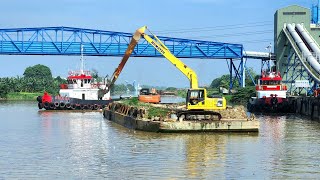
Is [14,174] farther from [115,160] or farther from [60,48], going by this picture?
[60,48]

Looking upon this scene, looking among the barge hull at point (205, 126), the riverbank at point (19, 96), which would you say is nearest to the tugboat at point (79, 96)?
the barge hull at point (205, 126)

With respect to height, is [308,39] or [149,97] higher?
[308,39]

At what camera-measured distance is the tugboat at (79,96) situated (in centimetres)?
7950

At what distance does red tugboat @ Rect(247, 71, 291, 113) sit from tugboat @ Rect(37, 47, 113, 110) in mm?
17922

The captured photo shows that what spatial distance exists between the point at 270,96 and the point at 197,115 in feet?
114

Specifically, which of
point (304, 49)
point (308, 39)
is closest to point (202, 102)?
point (304, 49)

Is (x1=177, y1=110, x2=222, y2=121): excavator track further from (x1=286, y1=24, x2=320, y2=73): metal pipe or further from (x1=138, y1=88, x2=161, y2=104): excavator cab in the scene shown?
(x1=286, y1=24, x2=320, y2=73): metal pipe

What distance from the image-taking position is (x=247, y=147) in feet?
114

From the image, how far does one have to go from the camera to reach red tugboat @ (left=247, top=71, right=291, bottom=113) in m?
74.1

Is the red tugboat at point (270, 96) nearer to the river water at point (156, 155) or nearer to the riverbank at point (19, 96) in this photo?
the river water at point (156, 155)

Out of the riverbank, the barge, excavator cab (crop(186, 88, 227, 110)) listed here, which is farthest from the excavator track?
the riverbank

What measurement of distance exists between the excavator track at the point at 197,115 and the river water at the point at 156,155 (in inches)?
66.2

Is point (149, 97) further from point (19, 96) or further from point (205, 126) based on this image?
point (19, 96)

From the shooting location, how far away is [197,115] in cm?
4228
